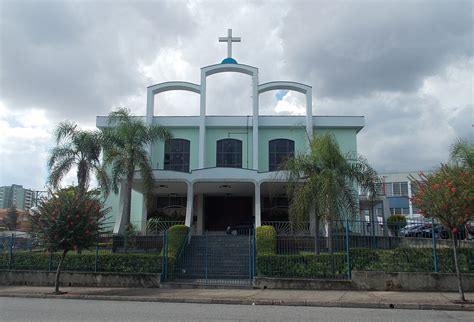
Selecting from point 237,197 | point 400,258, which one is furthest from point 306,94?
point 400,258

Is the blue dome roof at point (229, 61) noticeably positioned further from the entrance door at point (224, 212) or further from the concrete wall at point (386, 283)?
the concrete wall at point (386, 283)

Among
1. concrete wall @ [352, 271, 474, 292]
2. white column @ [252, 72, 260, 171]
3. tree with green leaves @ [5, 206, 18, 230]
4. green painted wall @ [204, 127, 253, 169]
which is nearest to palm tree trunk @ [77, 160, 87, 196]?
green painted wall @ [204, 127, 253, 169]

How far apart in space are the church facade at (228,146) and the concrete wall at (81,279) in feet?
30.7

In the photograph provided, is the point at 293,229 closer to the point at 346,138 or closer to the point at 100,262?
the point at 100,262

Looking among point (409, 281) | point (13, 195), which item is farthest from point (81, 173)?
point (13, 195)

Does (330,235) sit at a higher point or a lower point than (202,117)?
lower

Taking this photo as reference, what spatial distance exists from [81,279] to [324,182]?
9.62 m

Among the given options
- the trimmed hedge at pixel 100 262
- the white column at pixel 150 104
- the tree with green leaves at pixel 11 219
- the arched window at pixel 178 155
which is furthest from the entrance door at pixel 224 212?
the tree with green leaves at pixel 11 219

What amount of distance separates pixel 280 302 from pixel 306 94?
655 inches

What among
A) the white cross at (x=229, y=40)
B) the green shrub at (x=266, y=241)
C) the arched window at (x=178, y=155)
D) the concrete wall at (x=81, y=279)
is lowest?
the concrete wall at (x=81, y=279)

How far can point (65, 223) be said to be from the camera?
14523 mm

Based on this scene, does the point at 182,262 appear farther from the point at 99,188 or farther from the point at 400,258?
the point at 400,258

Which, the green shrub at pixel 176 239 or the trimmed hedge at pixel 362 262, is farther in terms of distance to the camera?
the green shrub at pixel 176 239

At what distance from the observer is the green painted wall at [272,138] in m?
27.3
